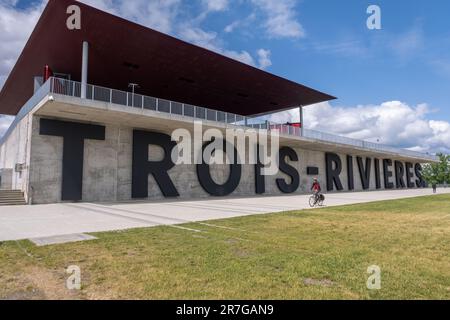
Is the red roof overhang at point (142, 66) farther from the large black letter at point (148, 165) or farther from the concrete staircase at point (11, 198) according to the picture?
the concrete staircase at point (11, 198)

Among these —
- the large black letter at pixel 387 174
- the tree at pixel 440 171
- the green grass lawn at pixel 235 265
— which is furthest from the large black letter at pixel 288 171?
the tree at pixel 440 171

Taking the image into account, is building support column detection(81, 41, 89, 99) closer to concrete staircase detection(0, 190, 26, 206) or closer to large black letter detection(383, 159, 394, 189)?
concrete staircase detection(0, 190, 26, 206)

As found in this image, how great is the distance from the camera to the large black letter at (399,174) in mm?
51528

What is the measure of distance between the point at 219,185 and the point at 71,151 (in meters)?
11.8

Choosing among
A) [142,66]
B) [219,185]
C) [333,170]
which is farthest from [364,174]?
[142,66]

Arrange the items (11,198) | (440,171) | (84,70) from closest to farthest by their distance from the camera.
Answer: (11,198)
(84,70)
(440,171)

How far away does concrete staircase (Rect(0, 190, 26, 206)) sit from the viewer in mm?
16688

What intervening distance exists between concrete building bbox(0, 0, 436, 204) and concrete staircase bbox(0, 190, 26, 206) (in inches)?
17.6

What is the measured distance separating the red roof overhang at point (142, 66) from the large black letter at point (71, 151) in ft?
17.2

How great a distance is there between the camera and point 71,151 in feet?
60.6

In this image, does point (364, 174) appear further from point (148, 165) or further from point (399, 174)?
point (148, 165)

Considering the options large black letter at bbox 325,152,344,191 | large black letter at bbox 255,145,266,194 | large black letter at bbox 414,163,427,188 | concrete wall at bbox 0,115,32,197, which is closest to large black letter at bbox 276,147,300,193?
large black letter at bbox 255,145,266,194
